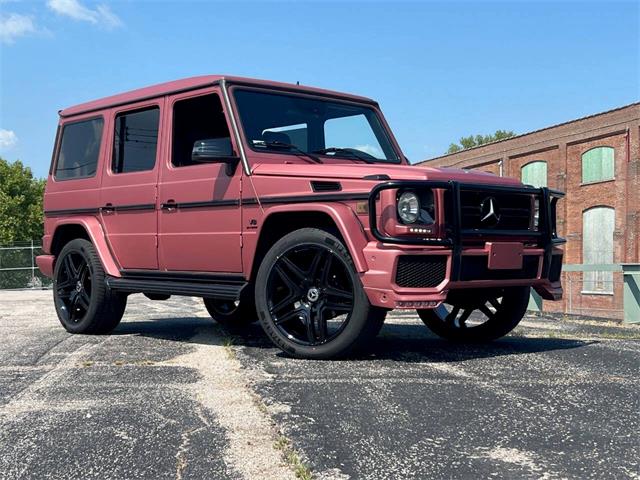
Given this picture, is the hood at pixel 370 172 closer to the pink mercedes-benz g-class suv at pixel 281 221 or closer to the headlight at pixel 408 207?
the pink mercedes-benz g-class suv at pixel 281 221

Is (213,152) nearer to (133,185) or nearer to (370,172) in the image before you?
(370,172)

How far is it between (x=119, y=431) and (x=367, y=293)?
6.34 ft

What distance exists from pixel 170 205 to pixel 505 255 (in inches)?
111

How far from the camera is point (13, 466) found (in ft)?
8.72

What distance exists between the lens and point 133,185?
6438 mm

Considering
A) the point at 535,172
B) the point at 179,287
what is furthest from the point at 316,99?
the point at 535,172

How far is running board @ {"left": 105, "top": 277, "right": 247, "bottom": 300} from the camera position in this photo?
5434 millimetres

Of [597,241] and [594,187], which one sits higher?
[594,187]

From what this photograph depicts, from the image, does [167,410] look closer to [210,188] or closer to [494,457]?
[494,457]

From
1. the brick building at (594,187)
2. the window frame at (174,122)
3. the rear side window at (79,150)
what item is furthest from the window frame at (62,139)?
the brick building at (594,187)

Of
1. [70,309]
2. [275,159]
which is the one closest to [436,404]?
[275,159]

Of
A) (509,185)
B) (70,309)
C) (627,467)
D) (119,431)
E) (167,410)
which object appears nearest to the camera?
(627,467)

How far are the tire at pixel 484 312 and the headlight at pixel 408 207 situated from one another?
1.18 m

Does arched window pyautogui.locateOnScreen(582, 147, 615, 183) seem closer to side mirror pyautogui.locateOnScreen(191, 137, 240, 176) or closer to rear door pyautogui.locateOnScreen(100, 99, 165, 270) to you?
rear door pyautogui.locateOnScreen(100, 99, 165, 270)
